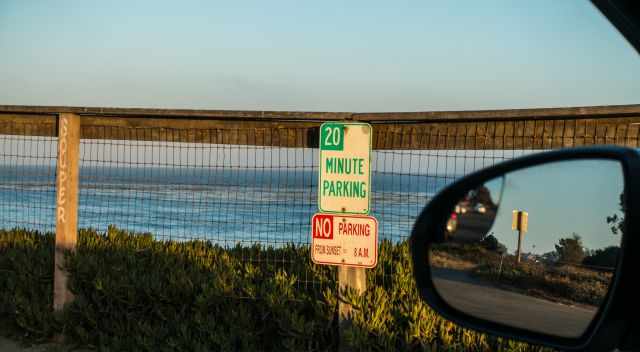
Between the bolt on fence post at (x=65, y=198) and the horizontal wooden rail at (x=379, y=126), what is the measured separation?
198mm

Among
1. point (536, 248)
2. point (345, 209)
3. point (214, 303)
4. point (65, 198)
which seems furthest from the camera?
point (65, 198)

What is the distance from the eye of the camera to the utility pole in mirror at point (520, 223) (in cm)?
131

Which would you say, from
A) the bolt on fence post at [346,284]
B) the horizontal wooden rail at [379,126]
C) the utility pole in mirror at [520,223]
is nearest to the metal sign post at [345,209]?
the bolt on fence post at [346,284]

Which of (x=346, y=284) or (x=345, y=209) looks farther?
(x=346, y=284)

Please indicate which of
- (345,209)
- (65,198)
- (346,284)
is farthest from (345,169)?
(65,198)

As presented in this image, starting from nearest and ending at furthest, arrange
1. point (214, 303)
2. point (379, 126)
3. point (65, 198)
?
point (379, 126) < point (214, 303) < point (65, 198)

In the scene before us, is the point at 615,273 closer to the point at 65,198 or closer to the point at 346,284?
the point at 346,284

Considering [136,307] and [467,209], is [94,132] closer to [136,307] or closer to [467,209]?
[136,307]

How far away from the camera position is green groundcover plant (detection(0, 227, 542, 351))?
551 cm

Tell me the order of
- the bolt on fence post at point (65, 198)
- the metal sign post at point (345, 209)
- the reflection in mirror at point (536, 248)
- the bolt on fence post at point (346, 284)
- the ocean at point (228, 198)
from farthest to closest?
1. the bolt on fence post at point (65, 198)
2. the ocean at point (228, 198)
3. the bolt on fence post at point (346, 284)
4. the metal sign post at point (345, 209)
5. the reflection in mirror at point (536, 248)

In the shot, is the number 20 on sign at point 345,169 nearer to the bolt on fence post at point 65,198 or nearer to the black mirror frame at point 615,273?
the bolt on fence post at point 65,198

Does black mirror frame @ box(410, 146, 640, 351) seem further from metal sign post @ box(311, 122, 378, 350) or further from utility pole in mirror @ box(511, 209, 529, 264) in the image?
metal sign post @ box(311, 122, 378, 350)

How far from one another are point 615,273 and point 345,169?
445 centimetres

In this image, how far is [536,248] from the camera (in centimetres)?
129
